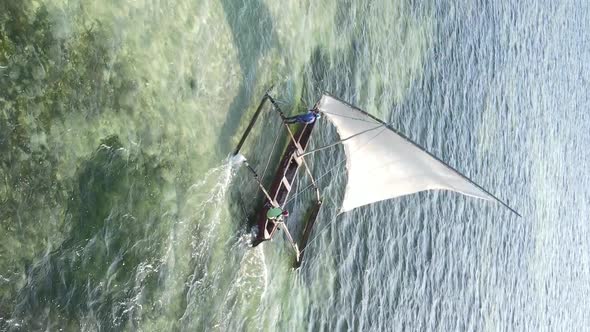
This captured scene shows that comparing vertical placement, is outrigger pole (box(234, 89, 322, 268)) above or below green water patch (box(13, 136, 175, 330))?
below

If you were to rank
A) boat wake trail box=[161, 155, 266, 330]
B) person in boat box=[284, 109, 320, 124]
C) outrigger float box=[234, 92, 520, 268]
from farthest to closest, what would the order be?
person in boat box=[284, 109, 320, 124], outrigger float box=[234, 92, 520, 268], boat wake trail box=[161, 155, 266, 330]

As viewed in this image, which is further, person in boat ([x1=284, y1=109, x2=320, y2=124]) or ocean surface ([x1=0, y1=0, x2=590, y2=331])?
person in boat ([x1=284, y1=109, x2=320, y2=124])

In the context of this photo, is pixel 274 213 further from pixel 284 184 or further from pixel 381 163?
pixel 381 163

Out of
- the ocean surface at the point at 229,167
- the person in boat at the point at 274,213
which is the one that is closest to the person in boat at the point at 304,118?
the ocean surface at the point at 229,167

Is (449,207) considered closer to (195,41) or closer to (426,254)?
(426,254)

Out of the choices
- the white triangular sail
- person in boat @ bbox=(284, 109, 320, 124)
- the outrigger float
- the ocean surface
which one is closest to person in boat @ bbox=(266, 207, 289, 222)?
the outrigger float

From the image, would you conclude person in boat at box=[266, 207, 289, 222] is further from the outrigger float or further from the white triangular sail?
the white triangular sail

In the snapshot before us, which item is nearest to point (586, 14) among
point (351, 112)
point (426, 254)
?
point (426, 254)

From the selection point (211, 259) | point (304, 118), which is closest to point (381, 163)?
point (304, 118)

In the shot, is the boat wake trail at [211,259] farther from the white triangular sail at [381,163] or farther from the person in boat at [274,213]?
the white triangular sail at [381,163]
